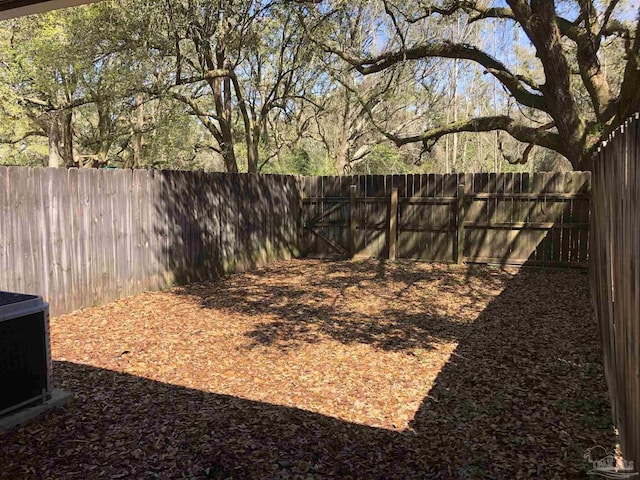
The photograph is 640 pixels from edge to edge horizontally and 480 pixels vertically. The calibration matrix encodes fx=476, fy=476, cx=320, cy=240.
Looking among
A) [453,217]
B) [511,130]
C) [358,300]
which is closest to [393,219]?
[453,217]

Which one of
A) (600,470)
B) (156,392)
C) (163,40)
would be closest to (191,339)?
(156,392)

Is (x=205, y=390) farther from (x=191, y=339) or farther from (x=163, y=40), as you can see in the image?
(x=163, y=40)

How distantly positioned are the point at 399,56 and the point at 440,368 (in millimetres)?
8143

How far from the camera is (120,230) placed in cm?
683

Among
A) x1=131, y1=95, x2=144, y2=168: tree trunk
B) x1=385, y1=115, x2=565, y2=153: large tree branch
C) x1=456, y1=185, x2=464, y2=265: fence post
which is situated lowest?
x1=456, y1=185, x2=464, y2=265: fence post

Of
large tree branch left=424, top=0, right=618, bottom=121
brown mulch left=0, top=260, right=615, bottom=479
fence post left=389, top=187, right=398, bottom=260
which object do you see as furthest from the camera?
fence post left=389, top=187, right=398, bottom=260

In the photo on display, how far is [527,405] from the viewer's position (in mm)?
3557

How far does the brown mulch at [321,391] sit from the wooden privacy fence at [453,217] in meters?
2.32

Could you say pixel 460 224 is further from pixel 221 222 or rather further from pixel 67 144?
pixel 67 144

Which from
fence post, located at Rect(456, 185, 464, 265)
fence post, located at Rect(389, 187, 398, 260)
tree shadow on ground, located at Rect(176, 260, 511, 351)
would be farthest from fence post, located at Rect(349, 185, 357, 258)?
fence post, located at Rect(456, 185, 464, 265)

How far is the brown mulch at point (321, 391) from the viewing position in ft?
9.33

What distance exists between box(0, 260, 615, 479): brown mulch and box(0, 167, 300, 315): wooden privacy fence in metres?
0.47

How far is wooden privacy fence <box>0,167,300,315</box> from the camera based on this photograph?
18.2ft

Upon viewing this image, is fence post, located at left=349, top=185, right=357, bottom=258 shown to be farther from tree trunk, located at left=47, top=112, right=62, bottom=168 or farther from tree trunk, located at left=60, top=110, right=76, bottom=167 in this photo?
tree trunk, located at left=60, top=110, right=76, bottom=167
